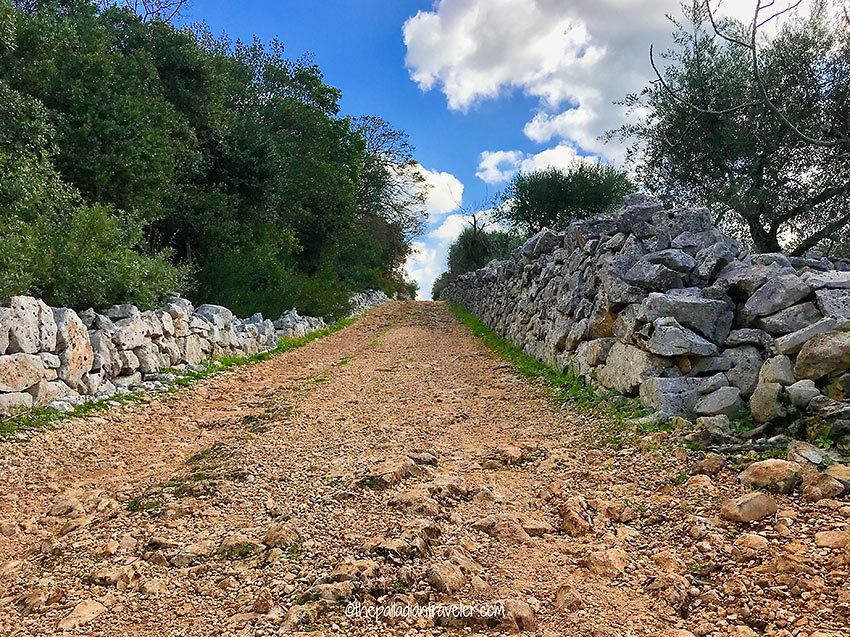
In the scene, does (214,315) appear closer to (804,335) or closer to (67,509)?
(67,509)

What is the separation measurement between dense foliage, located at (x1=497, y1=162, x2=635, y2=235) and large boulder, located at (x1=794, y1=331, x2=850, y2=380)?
57.0 feet

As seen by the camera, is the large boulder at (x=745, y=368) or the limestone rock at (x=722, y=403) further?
the large boulder at (x=745, y=368)

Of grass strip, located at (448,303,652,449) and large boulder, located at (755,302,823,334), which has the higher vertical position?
large boulder, located at (755,302,823,334)

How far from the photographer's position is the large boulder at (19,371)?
17.7 feet

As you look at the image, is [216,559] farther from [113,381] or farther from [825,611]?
[113,381]

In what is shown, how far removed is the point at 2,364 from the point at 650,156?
1469 cm

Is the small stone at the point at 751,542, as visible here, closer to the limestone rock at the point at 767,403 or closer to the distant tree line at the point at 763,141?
the limestone rock at the point at 767,403

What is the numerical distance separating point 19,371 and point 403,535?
4808 mm

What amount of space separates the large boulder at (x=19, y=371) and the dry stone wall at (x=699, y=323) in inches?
252

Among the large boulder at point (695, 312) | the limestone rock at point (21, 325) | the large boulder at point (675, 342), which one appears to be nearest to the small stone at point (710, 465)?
the large boulder at point (675, 342)

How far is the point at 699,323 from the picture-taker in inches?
215

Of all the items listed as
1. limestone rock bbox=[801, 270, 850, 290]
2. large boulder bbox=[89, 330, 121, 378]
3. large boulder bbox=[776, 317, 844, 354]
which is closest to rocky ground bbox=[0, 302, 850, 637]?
large boulder bbox=[776, 317, 844, 354]

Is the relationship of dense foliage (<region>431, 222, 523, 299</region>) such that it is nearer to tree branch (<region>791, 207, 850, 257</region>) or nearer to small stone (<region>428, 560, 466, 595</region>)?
tree branch (<region>791, 207, 850, 257</region>)

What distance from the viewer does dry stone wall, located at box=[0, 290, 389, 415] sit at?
18.4 feet
